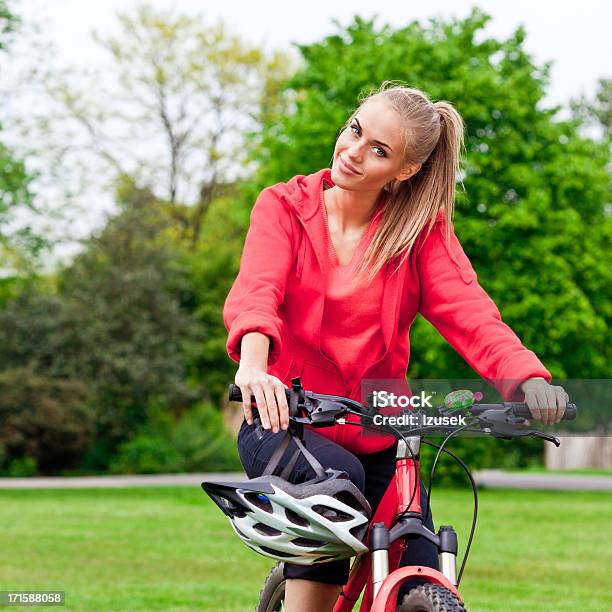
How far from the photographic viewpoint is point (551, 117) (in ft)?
98.5

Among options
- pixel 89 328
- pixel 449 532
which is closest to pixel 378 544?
pixel 449 532

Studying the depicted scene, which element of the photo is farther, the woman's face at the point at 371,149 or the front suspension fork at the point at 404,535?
the woman's face at the point at 371,149

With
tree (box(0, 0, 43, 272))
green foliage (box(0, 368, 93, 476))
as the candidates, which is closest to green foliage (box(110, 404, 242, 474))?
green foliage (box(0, 368, 93, 476))

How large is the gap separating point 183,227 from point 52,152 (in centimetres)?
1374

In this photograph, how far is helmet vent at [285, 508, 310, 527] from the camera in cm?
289

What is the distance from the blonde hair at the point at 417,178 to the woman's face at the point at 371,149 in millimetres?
29

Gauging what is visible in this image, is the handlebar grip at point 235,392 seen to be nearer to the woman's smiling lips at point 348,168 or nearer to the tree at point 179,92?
the woman's smiling lips at point 348,168

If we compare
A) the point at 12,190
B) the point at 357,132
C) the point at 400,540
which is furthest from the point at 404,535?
the point at 12,190

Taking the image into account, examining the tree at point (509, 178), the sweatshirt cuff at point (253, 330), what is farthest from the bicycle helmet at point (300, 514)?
the tree at point (509, 178)

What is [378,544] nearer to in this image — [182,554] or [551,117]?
[182,554]

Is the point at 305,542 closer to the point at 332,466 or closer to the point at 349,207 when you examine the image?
the point at 332,466

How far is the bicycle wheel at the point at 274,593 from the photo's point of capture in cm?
428

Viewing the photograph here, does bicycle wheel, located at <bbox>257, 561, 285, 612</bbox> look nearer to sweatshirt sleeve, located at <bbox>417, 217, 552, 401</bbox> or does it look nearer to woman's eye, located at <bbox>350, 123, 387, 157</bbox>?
sweatshirt sleeve, located at <bbox>417, 217, 552, 401</bbox>

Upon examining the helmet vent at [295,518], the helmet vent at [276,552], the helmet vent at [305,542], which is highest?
the helmet vent at [295,518]
